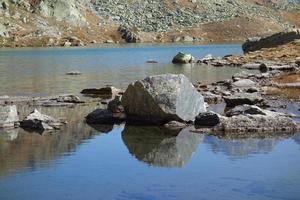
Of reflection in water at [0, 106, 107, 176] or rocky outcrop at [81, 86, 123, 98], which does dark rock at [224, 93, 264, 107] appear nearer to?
reflection in water at [0, 106, 107, 176]

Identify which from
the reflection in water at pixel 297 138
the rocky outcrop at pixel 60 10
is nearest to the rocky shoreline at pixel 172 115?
the reflection in water at pixel 297 138

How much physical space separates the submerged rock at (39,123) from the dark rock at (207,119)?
592 centimetres

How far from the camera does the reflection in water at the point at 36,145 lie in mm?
16969

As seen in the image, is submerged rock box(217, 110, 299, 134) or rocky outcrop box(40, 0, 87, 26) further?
rocky outcrop box(40, 0, 87, 26)

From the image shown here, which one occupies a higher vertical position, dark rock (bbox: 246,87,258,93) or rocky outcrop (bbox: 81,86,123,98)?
dark rock (bbox: 246,87,258,93)

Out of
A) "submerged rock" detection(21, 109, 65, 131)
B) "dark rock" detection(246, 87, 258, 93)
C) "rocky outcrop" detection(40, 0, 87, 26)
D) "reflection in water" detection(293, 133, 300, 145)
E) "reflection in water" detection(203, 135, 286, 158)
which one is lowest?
"reflection in water" detection(203, 135, 286, 158)

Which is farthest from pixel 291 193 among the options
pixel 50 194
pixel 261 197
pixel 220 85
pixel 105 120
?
pixel 220 85

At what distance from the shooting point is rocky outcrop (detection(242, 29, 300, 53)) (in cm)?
8775

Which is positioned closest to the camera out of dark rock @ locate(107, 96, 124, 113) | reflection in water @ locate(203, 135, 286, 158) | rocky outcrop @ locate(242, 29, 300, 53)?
reflection in water @ locate(203, 135, 286, 158)

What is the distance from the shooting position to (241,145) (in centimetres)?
1942

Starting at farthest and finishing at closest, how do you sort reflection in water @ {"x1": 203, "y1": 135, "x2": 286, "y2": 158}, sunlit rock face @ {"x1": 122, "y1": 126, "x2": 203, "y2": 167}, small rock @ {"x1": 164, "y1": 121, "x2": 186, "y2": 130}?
1. small rock @ {"x1": 164, "y1": 121, "x2": 186, "y2": 130}
2. reflection in water @ {"x1": 203, "y1": 135, "x2": 286, "y2": 158}
3. sunlit rock face @ {"x1": 122, "y1": 126, "x2": 203, "y2": 167}

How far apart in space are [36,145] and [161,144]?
443cm

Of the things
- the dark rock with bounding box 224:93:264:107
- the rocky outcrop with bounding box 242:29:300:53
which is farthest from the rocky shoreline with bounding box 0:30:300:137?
the rocky outcrop with bounding box 242:29:300:53

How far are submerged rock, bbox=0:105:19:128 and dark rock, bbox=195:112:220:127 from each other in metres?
7.70
